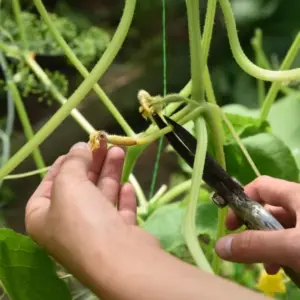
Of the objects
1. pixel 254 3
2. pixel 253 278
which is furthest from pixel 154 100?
pixel 254 3

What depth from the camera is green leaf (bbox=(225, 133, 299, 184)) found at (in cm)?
63

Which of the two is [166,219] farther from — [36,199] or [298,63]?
[298,63]

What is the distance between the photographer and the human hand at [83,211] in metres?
0.37

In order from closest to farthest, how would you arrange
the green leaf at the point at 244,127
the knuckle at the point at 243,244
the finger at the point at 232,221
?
the knuckle at the point at 243,244, the finger at the point at 232,221, the green leaf at the point at 244,127

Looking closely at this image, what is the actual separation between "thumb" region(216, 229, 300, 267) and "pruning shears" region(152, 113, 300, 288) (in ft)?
0.07

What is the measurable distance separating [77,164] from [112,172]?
0.09 feet

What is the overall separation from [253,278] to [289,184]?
12.5 inches

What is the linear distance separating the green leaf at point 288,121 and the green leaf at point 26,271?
0.36m

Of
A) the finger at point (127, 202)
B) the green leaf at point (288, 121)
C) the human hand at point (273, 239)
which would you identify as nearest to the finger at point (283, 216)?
the human hand at point (273, 239)

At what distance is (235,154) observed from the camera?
62cm

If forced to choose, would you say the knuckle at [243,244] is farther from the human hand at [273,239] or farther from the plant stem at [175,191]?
the plant stem at [175,191]

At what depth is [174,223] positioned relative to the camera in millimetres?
598

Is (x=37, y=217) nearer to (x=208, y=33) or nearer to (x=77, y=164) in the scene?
(x=77, y=164)

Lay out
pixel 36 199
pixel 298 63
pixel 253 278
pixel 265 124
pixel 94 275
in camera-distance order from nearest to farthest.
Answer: pixel 94 275 < pixel 36 199 < pixel 265 124 < pixel 253 278 < pixel 298 63
